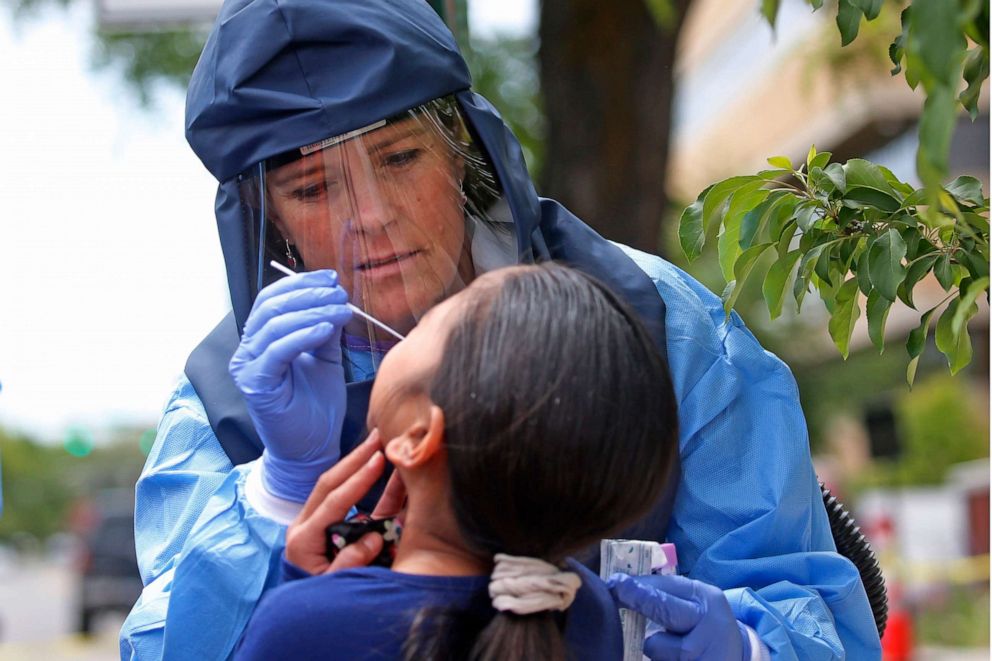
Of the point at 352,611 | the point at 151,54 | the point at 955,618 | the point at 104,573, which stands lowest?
the point at 955,618

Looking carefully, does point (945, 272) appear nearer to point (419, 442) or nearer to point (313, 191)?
point (419, 442)

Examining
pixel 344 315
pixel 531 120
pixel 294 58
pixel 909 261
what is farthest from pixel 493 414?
pixel 531 120

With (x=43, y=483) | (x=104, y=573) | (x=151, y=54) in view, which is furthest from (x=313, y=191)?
(x=43, y=483)

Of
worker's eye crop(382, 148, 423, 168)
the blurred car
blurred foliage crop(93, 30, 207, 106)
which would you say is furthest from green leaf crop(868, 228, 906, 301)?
the blurred car

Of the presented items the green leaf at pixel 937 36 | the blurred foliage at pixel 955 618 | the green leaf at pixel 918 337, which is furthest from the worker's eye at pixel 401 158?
the blurred foliage at pixel 955 618

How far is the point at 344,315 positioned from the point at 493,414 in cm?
34

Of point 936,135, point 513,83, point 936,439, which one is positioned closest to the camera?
point 936,135

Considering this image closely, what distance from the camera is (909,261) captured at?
5.24 ft

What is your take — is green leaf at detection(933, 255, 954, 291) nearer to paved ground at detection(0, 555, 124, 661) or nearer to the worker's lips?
the worker's lips

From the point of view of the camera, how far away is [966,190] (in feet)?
5.14

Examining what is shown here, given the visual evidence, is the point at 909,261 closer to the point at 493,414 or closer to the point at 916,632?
the point at 493,414

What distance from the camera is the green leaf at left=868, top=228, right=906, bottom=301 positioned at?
152cm

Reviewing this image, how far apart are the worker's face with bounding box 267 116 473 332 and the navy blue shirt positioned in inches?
20.8

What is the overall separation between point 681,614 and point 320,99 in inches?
32.5
